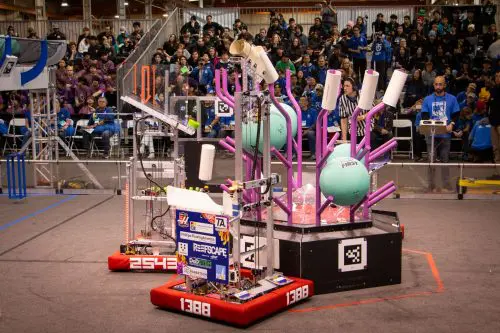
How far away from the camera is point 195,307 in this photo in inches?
230

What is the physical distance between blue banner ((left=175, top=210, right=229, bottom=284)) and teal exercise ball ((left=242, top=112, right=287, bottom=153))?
0.99 metres

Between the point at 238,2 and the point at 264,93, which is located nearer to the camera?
the point at 264,93

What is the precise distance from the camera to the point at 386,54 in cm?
1717

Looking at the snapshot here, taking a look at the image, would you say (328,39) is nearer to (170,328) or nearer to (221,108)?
(221,108)

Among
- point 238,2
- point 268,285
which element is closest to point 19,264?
point 268,285

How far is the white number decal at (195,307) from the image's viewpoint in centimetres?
577

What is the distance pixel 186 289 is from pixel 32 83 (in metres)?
7.26

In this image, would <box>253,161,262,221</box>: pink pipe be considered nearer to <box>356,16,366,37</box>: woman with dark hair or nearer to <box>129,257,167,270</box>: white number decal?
<box>129,257,167,270</box>: white number decal

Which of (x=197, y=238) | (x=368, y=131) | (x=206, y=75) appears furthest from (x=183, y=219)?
(x=206, y=75)

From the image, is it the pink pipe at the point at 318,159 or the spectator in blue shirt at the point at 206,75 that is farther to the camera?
the spectator in blue shirt at the point at 206,75

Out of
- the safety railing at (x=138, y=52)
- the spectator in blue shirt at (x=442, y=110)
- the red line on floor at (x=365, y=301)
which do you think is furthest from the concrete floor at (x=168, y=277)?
the safety railing at (x=138, y=52)

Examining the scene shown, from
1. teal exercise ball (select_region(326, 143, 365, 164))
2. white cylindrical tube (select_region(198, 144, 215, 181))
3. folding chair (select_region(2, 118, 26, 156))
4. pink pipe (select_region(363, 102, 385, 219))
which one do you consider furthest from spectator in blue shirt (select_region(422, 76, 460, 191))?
folding chair (select_region(2, 118, 26, 156))

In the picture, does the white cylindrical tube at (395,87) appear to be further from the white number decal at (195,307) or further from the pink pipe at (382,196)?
the white number decal at (195,307)

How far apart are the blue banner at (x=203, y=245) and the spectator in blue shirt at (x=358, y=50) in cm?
1210
